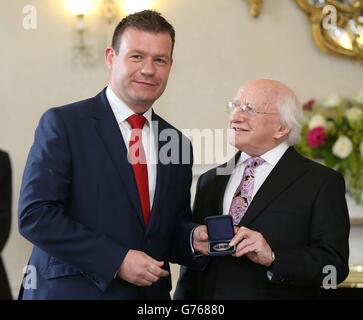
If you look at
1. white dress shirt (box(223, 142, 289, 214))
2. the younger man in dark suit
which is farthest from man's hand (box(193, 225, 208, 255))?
white dress shirt (box(223, 142, 289, 214))

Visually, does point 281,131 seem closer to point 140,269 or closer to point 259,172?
point 259,172

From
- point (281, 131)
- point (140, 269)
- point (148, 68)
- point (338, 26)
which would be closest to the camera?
point (140, 269)

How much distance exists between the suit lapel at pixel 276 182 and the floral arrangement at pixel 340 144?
1.64 m

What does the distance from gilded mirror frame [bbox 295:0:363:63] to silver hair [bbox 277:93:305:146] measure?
2.21m

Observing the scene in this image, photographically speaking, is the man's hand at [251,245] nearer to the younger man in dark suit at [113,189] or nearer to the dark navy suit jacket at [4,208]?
the younger man in dark suit at [113,189]

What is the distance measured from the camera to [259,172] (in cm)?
232

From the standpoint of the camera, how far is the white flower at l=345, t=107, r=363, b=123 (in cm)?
397

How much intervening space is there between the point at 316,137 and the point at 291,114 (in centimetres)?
162

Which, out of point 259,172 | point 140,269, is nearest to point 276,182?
point 259,172

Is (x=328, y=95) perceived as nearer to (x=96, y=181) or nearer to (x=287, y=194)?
(x=287, y=194)

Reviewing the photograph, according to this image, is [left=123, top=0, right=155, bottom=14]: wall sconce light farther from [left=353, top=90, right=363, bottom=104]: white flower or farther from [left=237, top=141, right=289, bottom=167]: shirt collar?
[left=237, top=141, right=289, bottom=167]: shirt collar

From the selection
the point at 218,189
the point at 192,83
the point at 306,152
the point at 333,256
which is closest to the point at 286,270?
the point at 333,256

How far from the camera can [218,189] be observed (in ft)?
7.77

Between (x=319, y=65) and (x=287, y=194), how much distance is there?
247cm
